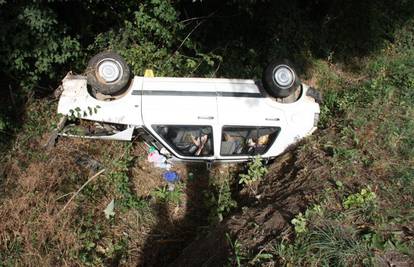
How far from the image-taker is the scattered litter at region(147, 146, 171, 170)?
714 cm

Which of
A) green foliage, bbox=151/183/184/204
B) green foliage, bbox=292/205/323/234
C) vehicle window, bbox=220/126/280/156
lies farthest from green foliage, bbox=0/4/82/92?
green foliage, bbox=292/205/323/234

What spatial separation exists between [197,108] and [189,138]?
49 cm

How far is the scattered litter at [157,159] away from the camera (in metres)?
7.14

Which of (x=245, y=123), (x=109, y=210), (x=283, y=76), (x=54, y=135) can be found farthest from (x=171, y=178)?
(x=283, y=76)

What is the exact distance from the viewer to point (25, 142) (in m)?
6.43

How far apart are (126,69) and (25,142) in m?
1.94

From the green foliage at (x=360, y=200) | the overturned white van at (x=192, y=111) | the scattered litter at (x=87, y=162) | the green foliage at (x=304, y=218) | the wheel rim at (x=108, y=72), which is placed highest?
the wheel rim at (x=108, y=72)

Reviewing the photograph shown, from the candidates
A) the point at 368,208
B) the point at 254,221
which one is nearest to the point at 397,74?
the point at 368,208

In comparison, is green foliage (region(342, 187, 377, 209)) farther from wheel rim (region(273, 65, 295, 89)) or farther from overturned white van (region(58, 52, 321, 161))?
wheel rim (region(273, 65, 295, 89))

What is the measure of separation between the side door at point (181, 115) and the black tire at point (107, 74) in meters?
0.43

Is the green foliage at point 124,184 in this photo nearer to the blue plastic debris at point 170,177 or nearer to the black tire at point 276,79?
the blue plastic debris at point 170,177

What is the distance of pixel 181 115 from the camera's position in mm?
6426

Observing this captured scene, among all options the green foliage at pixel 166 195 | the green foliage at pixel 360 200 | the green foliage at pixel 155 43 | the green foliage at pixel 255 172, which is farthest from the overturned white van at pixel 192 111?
the green foliage at pixel 360 200

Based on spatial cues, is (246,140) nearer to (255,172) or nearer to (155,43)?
(255,172)
